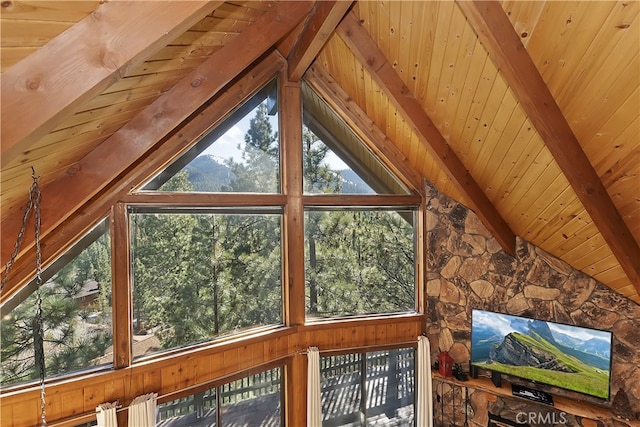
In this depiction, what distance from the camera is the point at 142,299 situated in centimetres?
350

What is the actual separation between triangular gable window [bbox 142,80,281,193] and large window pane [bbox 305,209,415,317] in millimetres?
827

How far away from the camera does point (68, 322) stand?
124 inches

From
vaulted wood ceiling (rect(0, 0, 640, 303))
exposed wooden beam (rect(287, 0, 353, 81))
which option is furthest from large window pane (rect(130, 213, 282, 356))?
exposed wooden beam (rect(287, 0, 353, 81))

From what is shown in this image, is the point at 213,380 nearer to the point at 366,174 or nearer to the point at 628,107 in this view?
the point at 366,174

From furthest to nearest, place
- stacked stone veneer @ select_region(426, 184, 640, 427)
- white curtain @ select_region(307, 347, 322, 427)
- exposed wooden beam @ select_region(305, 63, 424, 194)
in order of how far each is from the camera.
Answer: exposed wooden beam @ select_region(305, 63, 424, 194)
white curtain @ select_region(307, 347, 322, 427)
stacked stone veneer @ select_region(426, 184, 640, 427)

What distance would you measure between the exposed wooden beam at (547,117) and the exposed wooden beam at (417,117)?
1029 mm

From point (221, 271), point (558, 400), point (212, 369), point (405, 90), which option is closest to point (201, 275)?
point (221, 271)

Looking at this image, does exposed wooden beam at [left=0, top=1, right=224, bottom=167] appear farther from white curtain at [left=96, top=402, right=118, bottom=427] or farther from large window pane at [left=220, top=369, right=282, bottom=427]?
large window pane at [left=220, top=369, right=282, bottom=427]

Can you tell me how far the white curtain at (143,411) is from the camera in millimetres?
3154

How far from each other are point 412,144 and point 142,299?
3.52 metres

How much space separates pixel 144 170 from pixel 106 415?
2260 millimetres

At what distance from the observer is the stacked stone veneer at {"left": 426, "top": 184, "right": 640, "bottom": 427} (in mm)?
3623

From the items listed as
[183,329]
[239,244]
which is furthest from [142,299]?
[239,244]

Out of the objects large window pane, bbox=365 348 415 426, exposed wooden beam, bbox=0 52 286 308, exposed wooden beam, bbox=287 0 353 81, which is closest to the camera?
exposed wooden beam, bbox=287 0 353 81
